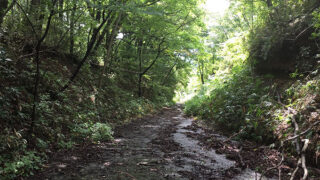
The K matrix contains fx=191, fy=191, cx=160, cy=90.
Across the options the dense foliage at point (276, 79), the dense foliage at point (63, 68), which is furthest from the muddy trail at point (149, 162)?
the dense foliage at point (276, 79)

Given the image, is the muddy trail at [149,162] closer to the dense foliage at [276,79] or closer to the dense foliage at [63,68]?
the dense foliage at [63,68]

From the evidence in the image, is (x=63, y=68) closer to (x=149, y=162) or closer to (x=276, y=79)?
(x=149, y=162)

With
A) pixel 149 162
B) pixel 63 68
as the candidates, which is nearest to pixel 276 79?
pixel 149 162

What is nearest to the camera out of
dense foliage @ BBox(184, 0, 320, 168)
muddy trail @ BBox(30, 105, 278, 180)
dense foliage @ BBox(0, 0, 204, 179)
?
muddy trail @ BBox(30, 105, 278, 180)

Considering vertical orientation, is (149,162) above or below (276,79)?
below

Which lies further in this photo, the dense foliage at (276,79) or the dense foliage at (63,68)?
the dense foliage at (276,79)

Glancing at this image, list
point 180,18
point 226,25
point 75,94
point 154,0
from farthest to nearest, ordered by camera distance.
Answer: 1. point 226,25
2. point 180,18
3. point 154,0
4. point 75,94

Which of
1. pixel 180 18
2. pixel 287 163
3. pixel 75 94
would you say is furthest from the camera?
pixel 180 18

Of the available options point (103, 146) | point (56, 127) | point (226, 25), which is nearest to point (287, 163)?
point (103, 146)

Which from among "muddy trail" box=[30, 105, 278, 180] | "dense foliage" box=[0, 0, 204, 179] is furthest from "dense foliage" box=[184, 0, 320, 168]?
"dense foliage" box=[0, 0, 204, 179]

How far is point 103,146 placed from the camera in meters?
6.53

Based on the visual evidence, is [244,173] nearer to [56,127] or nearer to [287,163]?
[287,163]

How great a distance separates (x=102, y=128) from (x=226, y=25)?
808 inches

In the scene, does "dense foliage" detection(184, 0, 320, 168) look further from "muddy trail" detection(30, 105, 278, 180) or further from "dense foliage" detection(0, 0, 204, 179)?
"dense foliage" detection(0, 0, 204, 179)
